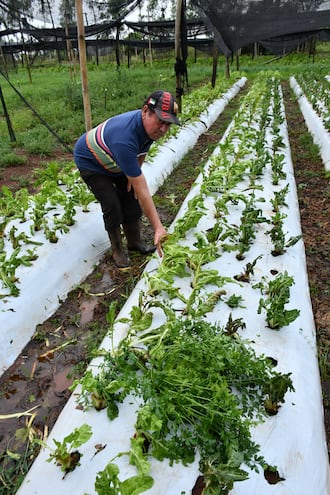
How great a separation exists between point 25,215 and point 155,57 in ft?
108

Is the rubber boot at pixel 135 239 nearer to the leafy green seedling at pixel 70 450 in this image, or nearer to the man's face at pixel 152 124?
the man's face at pixel 152 124

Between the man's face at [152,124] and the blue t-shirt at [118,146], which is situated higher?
the man's face at [152,124]

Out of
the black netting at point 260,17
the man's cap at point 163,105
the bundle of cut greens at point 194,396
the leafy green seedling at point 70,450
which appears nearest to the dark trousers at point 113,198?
the man's cap at point 163,105

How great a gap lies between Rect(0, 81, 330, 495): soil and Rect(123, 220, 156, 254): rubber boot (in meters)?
0.08

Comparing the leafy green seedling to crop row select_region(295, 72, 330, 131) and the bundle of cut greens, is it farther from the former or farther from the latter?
crop row select_region(295, 72, 330, 131)

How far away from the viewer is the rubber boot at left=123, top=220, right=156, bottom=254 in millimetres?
3445

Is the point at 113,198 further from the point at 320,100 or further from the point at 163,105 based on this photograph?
the point at 320,100

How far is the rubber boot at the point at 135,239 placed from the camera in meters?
3.45

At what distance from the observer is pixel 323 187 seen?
4.93 m

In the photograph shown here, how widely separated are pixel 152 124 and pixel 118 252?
1296mm

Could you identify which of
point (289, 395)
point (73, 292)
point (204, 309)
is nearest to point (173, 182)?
point (73, 292)

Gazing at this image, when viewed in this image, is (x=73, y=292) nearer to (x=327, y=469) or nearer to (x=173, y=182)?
(x=327, y=469)

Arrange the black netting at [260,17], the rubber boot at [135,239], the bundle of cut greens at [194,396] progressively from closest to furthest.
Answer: the bundle of cut greens at [194,396]
the rubber boot at [135,239]
the black netting at [260,17]

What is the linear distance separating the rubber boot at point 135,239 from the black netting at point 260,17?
6434mm
